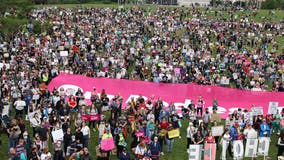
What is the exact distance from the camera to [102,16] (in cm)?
5812

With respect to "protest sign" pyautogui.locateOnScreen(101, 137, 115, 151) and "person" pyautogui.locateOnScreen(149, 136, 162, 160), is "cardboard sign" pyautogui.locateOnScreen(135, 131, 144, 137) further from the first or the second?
"protest sign" pyautogui.locateOnScreen(101, 137, 115, 151)

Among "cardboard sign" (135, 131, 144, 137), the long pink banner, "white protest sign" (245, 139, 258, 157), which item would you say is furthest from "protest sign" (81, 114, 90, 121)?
"white protest sign" (245, 139, 258, 157)

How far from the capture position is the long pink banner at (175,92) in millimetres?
24875

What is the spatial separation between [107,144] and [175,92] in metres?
9.32

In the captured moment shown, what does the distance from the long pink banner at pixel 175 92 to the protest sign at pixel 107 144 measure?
322 inches

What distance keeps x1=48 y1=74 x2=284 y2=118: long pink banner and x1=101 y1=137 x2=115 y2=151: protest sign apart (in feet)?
26.8

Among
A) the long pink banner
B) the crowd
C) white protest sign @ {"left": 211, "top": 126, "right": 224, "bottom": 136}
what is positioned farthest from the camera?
the long pink banner

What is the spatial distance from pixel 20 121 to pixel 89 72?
10.3 m

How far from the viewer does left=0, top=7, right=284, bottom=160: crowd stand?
17.8m

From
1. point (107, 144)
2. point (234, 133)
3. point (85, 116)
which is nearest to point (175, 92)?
point (85, 116)

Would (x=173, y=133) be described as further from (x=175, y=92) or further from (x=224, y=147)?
(x=175, y=92)

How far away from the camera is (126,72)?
2998 cm

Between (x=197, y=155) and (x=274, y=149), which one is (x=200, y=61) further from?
(x=197, y=155)

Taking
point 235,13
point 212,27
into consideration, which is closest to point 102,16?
point 212,27
